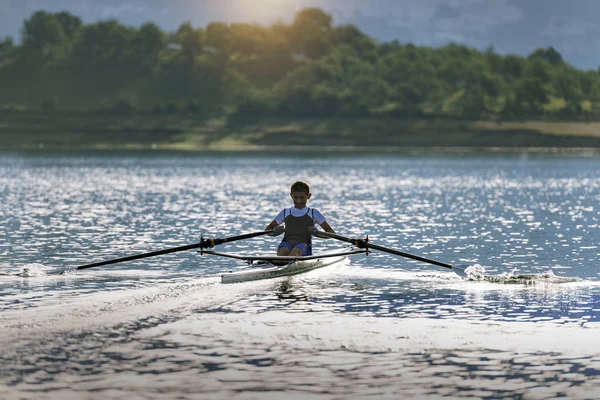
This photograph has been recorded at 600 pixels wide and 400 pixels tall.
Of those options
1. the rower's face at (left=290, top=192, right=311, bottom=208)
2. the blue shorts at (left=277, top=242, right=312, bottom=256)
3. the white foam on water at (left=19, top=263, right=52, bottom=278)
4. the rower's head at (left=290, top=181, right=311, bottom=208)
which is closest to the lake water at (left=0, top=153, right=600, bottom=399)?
the white foam on water at (left=19, top=263, right=52, bottom=278)

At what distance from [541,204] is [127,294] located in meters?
51.5

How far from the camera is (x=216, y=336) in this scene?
22.0 m

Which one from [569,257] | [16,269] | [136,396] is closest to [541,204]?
[569,257]

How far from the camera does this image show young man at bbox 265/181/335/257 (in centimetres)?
3009

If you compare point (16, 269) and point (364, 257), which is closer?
point (16, 269)

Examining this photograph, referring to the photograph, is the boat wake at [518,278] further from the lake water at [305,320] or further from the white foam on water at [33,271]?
the white foam on water at [33,271]

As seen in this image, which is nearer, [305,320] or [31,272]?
[305,320]

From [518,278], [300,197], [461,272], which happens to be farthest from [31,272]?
[518,278]

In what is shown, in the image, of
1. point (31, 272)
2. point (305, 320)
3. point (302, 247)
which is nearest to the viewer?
point (305, 320)

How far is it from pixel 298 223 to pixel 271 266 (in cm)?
159

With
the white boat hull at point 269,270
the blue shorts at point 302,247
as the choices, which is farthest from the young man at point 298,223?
the white boat hull at point 269,270

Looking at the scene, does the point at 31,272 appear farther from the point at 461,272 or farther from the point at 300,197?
the point at 461,272

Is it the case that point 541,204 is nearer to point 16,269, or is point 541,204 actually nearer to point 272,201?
point 272,201

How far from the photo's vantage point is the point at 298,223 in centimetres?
3016
